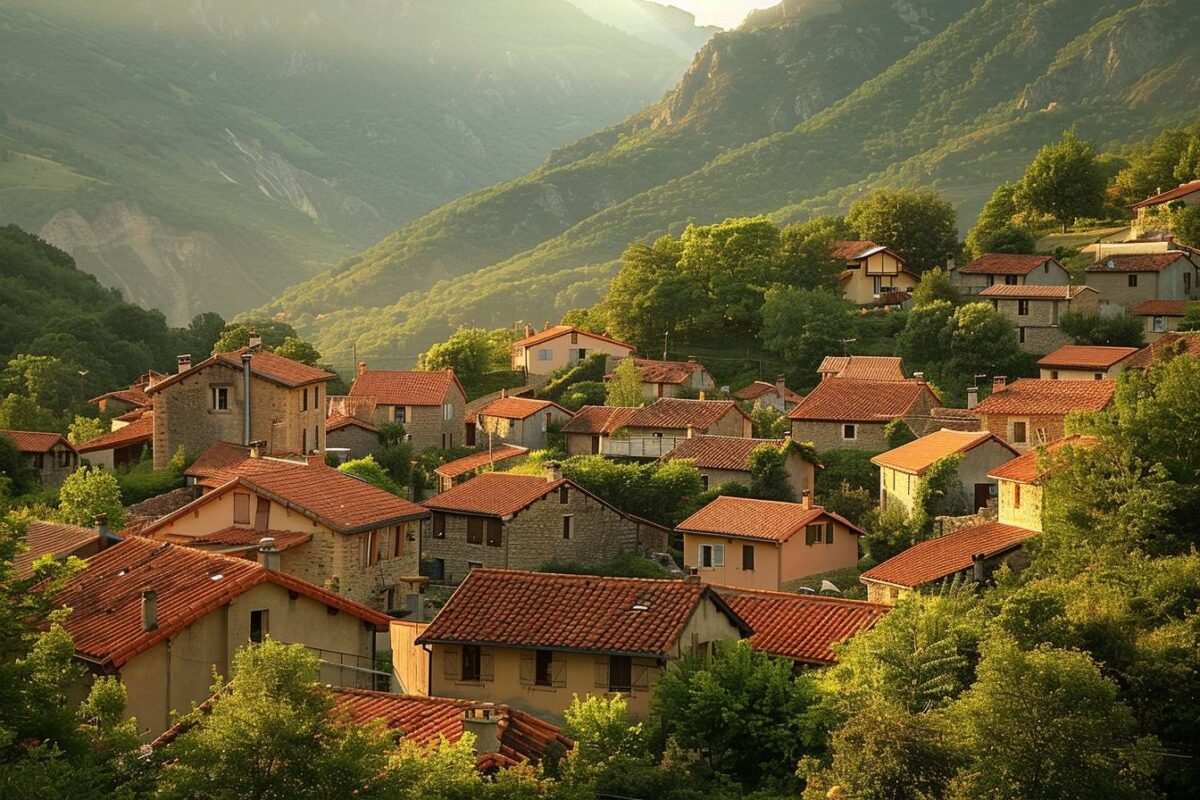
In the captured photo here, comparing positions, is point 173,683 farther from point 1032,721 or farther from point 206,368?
point 206,368

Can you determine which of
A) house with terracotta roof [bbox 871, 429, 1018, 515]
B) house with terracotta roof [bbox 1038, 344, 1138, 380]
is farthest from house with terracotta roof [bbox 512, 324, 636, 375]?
house with terracotta roof [bbox 871, 429, 1018, 515]

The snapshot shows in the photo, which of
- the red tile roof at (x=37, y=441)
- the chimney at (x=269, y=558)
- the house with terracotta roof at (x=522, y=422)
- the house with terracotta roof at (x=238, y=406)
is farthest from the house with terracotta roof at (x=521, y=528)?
the red tile roof at (x=37, y=441)

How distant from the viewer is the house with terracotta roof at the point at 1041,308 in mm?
76750

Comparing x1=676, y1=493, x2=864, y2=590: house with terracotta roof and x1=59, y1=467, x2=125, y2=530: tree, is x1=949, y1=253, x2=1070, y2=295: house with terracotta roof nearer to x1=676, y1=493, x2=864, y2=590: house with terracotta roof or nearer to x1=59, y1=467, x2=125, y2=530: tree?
x1=676, y1=493, x2=864, y2=590: house with terracotta roof

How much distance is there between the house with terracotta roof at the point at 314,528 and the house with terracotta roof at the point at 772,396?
34110 mm

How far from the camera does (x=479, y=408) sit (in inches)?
3046

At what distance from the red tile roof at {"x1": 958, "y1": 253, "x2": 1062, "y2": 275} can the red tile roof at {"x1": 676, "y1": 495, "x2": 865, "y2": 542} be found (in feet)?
99.6

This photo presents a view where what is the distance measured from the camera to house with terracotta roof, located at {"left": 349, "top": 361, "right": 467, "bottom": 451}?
72.1m

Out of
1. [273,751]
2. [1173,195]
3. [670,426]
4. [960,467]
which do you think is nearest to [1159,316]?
[1173,195]

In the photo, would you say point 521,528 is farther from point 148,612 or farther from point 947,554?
point 148,612

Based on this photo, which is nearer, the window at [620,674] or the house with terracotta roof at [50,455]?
the window at [620,674]

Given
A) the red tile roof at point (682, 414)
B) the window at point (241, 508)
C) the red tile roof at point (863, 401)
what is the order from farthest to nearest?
the red tile roof at point (682, 414), the red tile roof at point (863, 401), the window at point (241, 508)

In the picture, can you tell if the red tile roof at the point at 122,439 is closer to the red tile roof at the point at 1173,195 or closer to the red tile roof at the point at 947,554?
the red tile roof at the point at 947,554

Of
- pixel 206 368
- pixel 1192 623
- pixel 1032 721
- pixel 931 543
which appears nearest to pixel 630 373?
pixel 206 368
